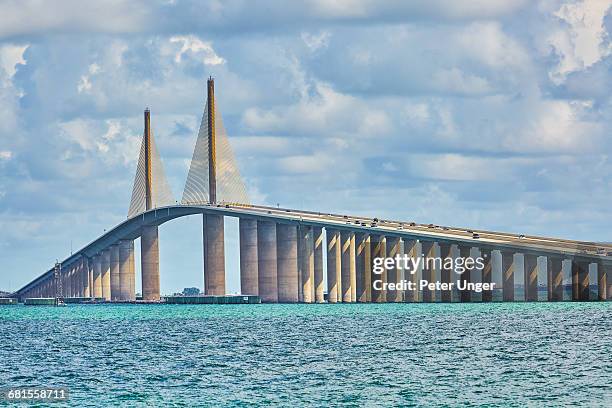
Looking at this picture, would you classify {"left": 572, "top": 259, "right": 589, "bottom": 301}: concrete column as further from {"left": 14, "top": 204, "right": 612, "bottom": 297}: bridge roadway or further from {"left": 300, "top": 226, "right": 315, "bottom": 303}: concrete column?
{"left": 300, "top": 226, "right": 315, "bottom": 303}: concrete column

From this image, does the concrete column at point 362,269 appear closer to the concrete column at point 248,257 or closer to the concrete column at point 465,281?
the concrete column at point 465,281

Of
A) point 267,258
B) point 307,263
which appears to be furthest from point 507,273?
point 267,258

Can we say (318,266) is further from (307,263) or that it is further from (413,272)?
(413,272)

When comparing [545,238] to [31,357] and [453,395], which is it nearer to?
[31,357]

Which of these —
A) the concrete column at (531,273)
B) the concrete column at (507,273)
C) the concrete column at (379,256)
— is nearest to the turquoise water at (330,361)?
the concrete column at (531,273)

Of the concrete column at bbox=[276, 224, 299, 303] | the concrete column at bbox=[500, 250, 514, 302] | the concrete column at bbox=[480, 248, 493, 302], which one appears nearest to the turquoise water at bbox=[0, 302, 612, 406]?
the concrete column at bbox=[500, 250, 514, 302]

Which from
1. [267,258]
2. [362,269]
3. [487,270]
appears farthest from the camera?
[267,258]

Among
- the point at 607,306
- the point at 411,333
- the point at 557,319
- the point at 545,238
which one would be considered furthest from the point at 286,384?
the point at 545,238
